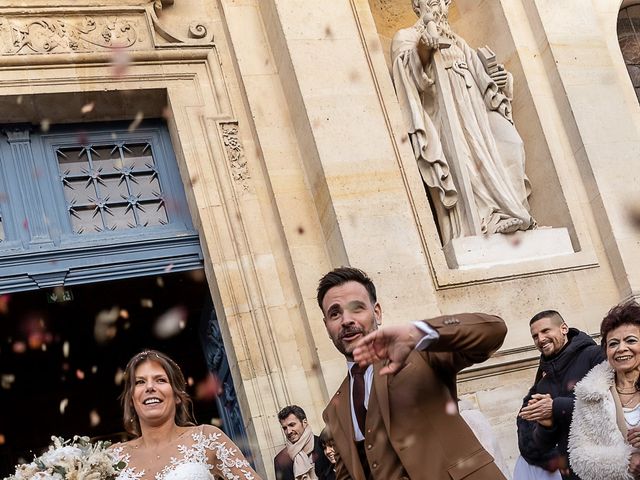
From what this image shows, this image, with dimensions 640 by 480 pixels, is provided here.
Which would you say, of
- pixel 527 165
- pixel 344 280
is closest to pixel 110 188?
pixel 527 165

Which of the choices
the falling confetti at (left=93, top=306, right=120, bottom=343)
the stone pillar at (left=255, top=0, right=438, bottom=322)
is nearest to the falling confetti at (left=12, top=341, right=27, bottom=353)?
the falling confetti at (left=93, top=306, right=120, bottom=343)

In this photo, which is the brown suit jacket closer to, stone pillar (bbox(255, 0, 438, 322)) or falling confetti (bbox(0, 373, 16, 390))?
stone pillar (bbox(255, 0, 438, 322))

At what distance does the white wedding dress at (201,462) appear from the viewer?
4.61 m

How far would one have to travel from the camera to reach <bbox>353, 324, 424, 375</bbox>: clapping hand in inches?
125

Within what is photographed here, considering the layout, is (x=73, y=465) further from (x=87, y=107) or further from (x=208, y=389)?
(x=208, y=389)

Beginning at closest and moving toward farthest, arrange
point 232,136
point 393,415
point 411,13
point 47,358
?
point 393,415 < point 232,136 < point 411,13 < point 47,358

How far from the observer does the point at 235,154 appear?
30.0ft

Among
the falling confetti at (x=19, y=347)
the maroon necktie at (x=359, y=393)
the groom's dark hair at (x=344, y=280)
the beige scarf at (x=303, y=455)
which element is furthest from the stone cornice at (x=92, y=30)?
the maroon necktie at (x=359, y=393)

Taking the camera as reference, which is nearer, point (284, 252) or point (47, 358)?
point (284, 252)

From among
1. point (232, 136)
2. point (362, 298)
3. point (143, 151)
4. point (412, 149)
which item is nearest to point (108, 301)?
point (143, 151)

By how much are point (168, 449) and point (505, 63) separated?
705 cm

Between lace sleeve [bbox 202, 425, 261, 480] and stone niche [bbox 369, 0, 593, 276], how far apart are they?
4.52 metres

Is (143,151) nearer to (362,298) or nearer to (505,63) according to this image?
(505,63)

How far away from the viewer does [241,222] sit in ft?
29.2
